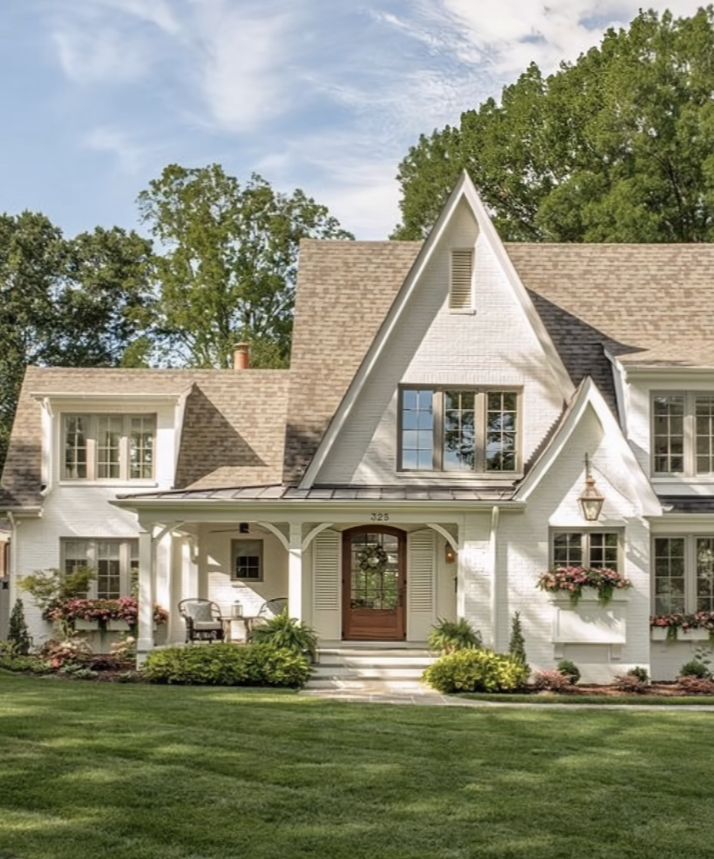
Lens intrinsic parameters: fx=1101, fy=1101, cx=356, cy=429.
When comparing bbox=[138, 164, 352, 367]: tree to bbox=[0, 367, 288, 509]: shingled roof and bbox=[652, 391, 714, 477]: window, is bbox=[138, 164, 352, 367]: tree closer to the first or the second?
bbox=[0, 367, 288, 509]: shingled roof

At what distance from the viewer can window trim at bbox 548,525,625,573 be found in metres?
18.4

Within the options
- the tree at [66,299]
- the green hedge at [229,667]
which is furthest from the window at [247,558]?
the tree at [66,299]

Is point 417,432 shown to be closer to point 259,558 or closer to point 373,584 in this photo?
point 373,584

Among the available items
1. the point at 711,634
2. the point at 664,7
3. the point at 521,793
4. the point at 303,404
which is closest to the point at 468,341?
the point at 303,404

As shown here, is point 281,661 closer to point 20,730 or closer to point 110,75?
point 20,730

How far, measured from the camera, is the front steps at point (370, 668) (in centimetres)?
1714

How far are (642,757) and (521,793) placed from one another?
7.90 feet

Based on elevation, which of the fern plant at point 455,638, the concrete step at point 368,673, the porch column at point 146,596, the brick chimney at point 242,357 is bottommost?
the concrete step at point 368,673

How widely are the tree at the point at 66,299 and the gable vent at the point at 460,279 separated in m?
25.5

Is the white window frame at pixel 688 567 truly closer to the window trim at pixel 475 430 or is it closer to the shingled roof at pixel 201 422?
the window trim at pixel 475 430

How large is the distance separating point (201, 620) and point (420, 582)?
4.07 m

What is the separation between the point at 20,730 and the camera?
36.3ft

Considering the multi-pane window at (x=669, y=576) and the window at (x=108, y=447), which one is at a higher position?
the window at (x=108, y=447)

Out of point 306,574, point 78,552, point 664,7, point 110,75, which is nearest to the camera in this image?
point 110,75
